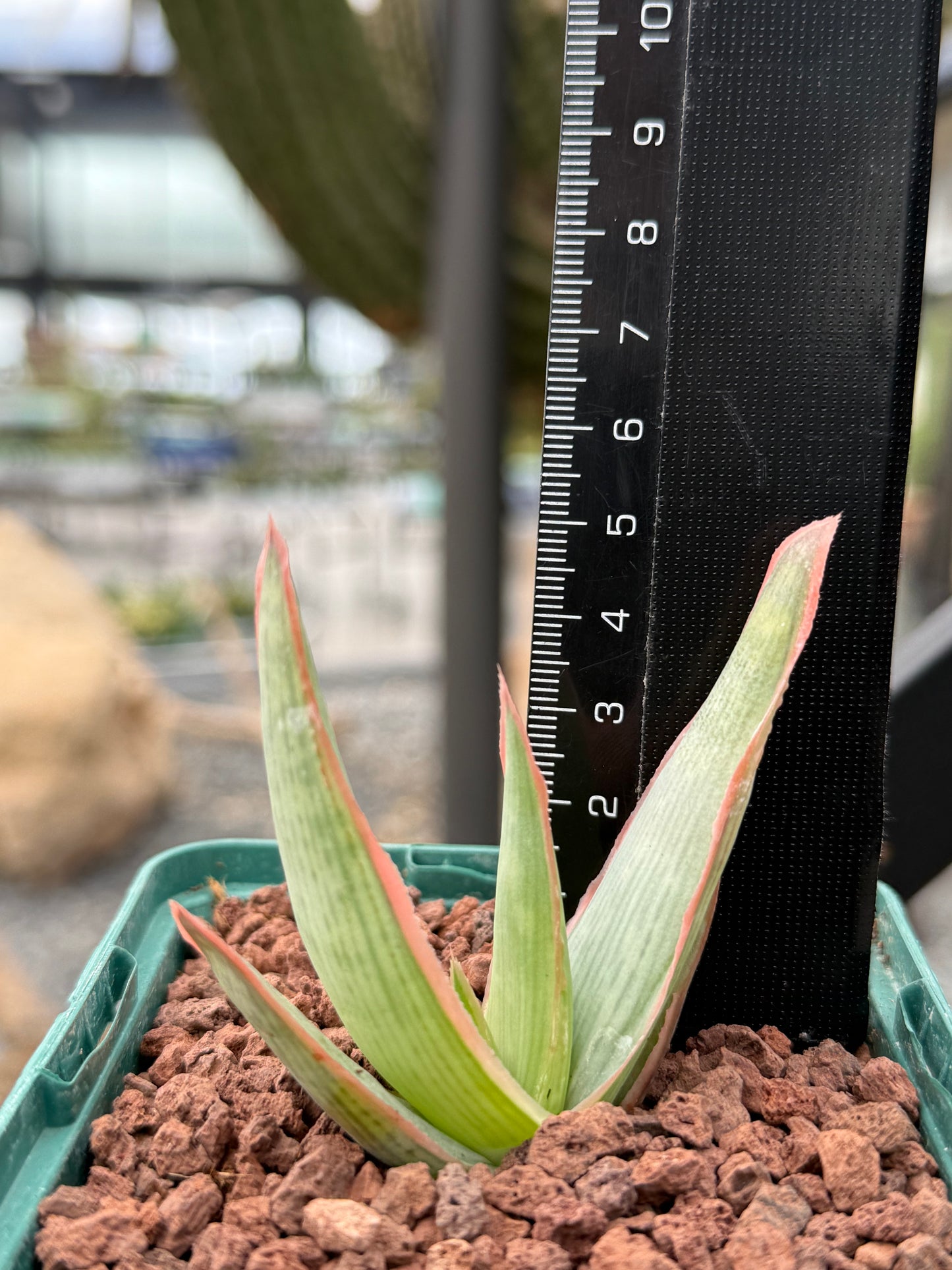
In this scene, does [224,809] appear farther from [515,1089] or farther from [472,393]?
[515,1089]

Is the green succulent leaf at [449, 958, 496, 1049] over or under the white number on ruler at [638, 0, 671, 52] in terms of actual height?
under

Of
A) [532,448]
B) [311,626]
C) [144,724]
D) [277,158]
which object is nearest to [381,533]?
[532,448]

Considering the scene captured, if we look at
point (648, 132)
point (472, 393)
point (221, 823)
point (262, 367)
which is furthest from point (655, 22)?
point (262, 367)

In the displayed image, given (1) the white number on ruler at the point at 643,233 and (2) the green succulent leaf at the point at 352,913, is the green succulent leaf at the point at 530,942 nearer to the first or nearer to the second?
(2) the green succulent leaf at the point at 352,913

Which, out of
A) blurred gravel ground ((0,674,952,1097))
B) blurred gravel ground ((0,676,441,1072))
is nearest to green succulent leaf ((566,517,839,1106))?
blurred gravel ground ((0,674,952,1097))

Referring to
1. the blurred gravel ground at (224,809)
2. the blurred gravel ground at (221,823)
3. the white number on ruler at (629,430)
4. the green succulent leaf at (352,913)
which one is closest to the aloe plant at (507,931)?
the green succulent leaf at (352,913)

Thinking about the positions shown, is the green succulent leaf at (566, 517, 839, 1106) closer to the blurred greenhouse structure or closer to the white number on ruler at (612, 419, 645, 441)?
the white number on ruler at (612, 419, 645, 441)
